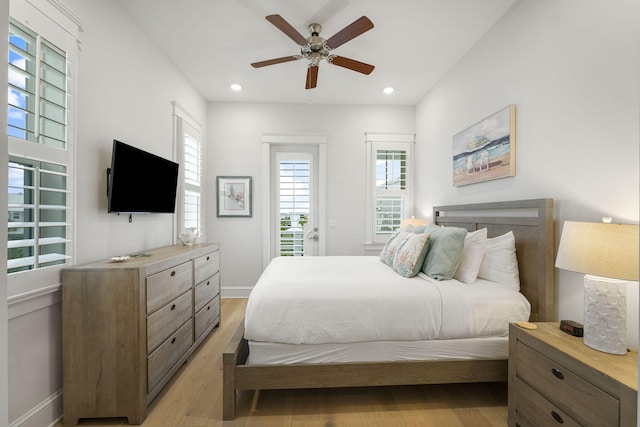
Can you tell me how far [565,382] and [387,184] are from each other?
10.7 ft

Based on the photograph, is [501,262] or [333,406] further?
[501,262]

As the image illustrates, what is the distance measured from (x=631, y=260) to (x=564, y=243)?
0.26 m

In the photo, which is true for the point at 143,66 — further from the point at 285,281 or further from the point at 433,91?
the point at 433,91

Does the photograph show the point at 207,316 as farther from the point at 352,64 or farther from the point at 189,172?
the point at 352,64

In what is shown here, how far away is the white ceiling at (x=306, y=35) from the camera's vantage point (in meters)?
2.35

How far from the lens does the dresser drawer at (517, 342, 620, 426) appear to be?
Result: 3.84 feet

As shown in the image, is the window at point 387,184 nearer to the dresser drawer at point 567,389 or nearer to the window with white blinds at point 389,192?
the window with white blinds at point 389,192

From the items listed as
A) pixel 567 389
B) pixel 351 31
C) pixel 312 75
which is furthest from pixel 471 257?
pixel 312 75

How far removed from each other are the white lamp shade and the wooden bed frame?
53 centimetres

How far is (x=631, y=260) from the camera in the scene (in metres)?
1.25

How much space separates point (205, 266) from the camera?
9.37 ft

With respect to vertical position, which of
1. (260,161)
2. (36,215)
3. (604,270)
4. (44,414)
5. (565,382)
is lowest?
(44,414)

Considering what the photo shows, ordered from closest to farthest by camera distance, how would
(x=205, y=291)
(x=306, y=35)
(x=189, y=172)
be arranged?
(x=306, y=35)
(x=205, y=291)
(x=189, y=172)

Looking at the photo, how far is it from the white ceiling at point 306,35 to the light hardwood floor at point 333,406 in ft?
9.69
